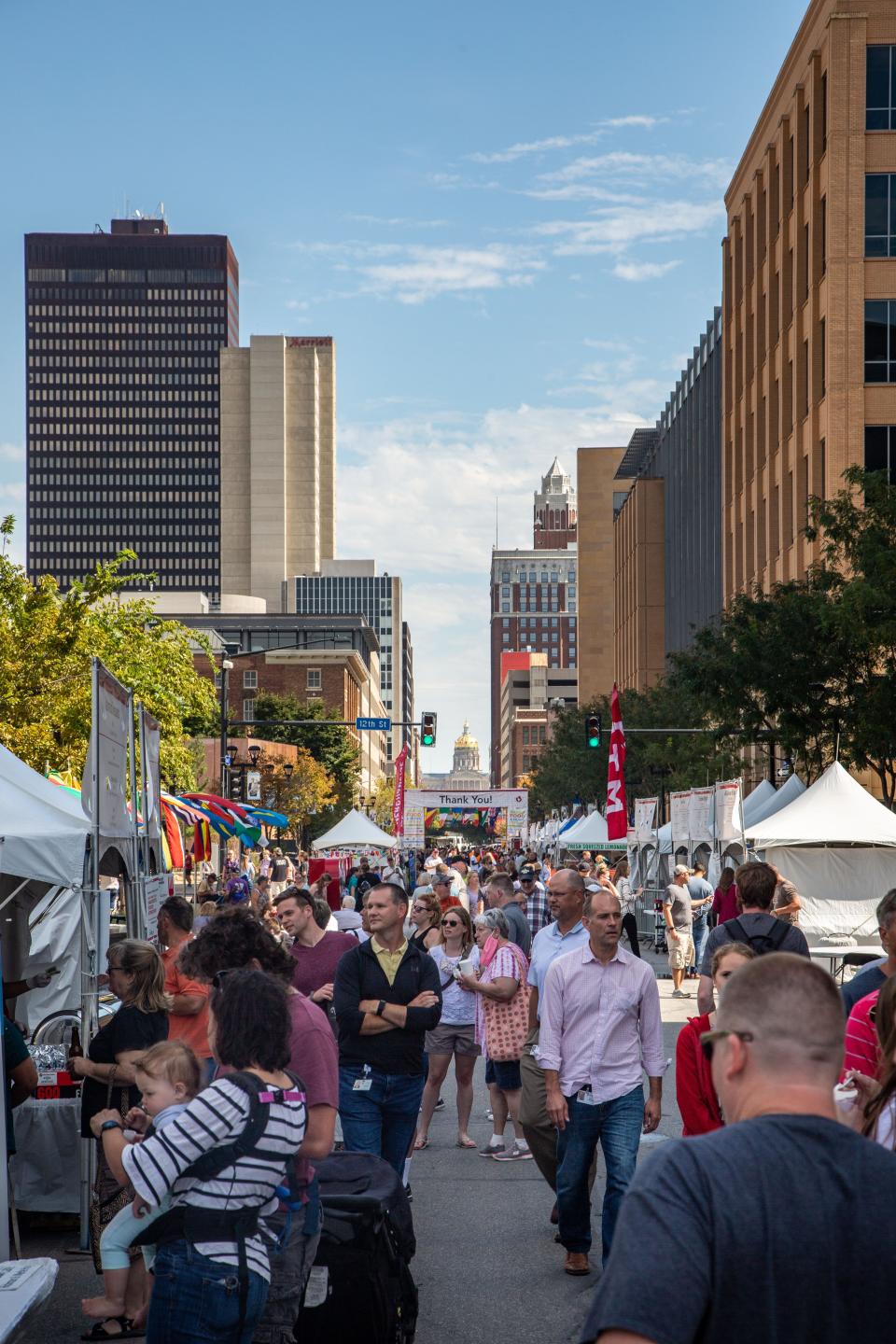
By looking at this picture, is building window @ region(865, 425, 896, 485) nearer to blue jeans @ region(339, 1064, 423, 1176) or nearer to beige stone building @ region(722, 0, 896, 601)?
beige stone building @ region(722, 0, 896, 601)

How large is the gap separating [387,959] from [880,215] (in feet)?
133

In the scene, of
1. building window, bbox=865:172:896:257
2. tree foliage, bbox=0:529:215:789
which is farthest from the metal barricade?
building window, bbox=865:172:896:257

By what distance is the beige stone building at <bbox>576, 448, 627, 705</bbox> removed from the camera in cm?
13088

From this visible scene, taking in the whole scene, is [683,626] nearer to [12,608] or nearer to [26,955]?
[12,608]

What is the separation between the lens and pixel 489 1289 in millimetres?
7598

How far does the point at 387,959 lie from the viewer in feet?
27.0

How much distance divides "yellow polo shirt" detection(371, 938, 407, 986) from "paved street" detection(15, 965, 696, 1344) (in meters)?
1.52

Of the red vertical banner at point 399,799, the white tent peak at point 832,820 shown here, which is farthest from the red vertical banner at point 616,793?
the red vertical banner at point 399,799

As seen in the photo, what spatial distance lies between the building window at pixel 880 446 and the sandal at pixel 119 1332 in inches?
1536

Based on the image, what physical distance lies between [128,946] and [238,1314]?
324cm

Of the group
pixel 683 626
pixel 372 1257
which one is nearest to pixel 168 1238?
pixel 372 1257

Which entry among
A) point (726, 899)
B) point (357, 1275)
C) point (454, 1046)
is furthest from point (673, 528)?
point (357, 1275)

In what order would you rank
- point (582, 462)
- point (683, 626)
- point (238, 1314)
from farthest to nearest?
point (582, 462) → point (683, 626) → point (238, 1314)

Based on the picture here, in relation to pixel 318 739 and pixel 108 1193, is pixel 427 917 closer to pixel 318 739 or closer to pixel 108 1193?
pixel 108 1193
